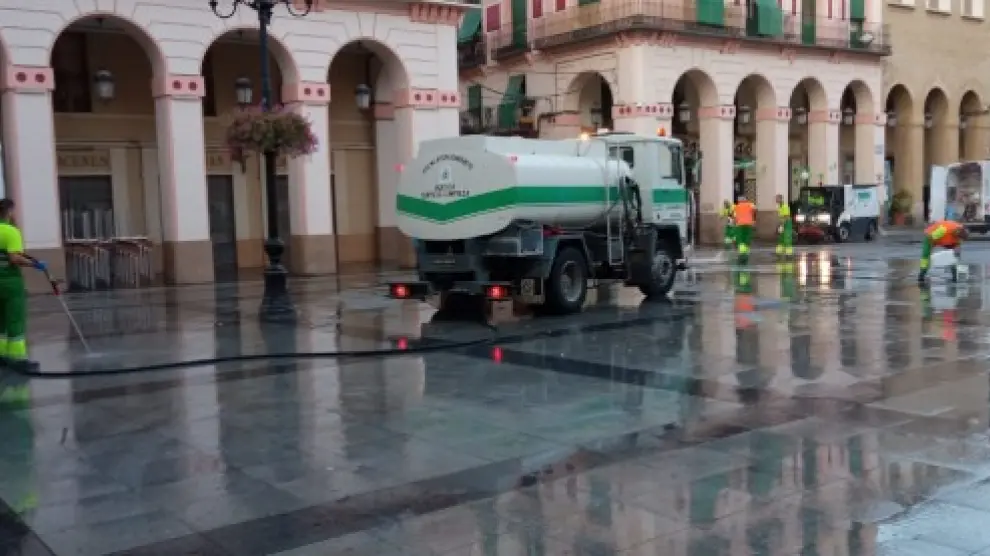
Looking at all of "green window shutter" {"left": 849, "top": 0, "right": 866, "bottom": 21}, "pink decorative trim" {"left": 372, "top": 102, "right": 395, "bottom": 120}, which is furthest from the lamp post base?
"green window shutter" {"left": 849, "top": 0, "right": 866, "bottom": 21}

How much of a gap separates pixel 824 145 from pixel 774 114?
138 inches

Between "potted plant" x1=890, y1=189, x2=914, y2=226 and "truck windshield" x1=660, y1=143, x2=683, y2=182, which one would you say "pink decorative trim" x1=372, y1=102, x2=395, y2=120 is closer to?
"truck windshield" x1=660, y1=143, x2=683, y2=182

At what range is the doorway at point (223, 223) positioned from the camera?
26641 mm

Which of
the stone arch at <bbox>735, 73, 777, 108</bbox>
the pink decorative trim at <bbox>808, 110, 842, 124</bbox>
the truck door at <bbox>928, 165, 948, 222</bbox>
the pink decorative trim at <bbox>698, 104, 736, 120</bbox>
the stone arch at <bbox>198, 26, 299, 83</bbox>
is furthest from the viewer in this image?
the pink decorative trim at <bbox>808, 110, 842, 124</bbox>

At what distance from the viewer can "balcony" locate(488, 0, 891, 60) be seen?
106 feet

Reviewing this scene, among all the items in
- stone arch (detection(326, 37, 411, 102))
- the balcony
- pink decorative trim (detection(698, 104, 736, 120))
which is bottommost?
pink decorative trim (detection(698, 104, 736, 120))

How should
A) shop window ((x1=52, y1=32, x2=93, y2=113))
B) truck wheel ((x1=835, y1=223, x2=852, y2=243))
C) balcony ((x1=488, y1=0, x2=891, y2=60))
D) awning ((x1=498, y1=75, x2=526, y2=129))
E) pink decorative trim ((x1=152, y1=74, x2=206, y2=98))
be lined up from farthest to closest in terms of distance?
A: truck wheel ((x1=835, y1=223, x2=852, y2=243))
awning ((x1=498, y1=75, x2=526, y2=129))
balcony ((x1=488, y1=0, x2=891, y2=60))
shop window ((x1=52, y1=32, x2=93, y2=113))
pink decorative trim ((x1=152, y1=74, x2=206, y2=98))

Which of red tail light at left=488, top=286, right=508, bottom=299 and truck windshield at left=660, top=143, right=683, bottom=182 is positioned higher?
truck windshield at left=660, top=143, right=683, bottom=182

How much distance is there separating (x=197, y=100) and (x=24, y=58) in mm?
3685

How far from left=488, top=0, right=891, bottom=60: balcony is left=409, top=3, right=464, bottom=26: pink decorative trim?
7.86m

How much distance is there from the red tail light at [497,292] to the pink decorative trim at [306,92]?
38.0 ft

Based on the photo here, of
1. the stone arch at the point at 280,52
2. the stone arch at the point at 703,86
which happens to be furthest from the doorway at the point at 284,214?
the stone arch at the point at 703,86

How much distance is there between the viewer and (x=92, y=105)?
24.5 meters

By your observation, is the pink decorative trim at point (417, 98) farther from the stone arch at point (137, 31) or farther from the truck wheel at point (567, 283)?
the truck wheel at point (567, 283)
